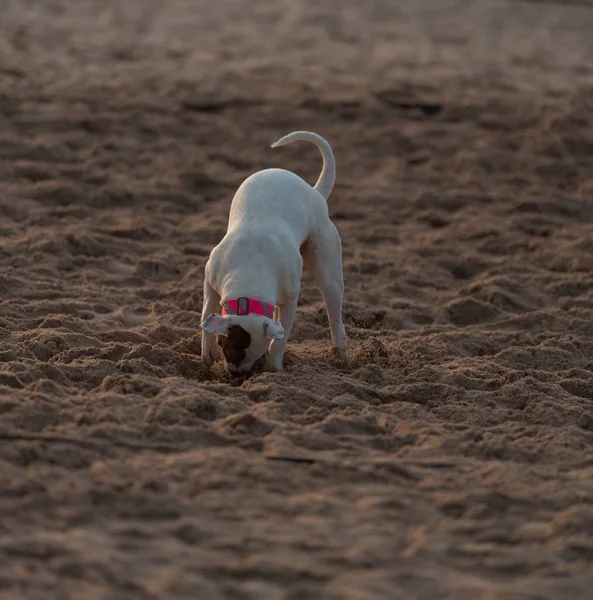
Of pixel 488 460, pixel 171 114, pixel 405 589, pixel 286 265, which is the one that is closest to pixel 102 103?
pixel 171 114

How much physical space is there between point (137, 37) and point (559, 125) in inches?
209

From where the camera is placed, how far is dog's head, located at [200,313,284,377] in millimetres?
5293

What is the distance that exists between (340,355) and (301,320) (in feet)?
2.49

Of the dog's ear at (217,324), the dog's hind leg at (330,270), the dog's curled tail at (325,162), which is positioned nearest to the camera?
the dog's ear at (217,324)

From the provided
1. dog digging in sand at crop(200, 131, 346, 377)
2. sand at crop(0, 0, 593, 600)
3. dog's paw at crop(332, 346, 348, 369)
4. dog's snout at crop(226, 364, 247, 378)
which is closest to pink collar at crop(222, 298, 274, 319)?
dog digging in sand at crop(200, 131, 346, 377)

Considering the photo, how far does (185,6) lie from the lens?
1494 cm

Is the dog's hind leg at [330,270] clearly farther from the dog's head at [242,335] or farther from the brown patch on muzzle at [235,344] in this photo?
the brown patch on muzzle at [235,344]

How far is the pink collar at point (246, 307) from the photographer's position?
17.5ft

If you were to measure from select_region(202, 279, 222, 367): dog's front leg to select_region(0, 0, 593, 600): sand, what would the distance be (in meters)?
0.08

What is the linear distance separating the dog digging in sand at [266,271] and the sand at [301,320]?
0.21 meters

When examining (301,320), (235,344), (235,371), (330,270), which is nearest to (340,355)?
(330,270)

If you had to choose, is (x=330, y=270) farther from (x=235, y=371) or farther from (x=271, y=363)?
(x=235, y=371)

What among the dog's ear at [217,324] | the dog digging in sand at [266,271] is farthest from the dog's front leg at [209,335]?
the dog's ear at [217,324]

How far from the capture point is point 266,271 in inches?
218
